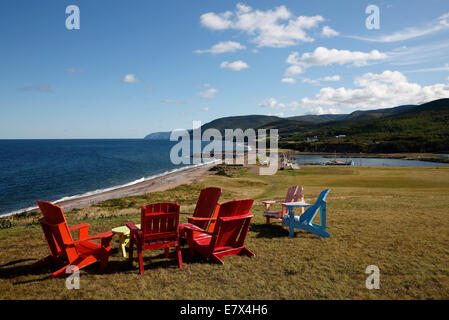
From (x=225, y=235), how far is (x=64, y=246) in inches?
131

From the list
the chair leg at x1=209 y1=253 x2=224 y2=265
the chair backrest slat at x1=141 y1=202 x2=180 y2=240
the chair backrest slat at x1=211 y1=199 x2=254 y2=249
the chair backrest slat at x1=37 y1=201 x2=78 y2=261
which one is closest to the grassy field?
the chair leg at x1=209 y1=253 x2=224 y2=265

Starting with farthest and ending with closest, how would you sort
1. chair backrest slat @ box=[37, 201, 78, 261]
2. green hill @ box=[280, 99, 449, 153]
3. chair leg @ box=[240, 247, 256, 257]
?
1. green hill @ box=[280, 99, 449, 153]
2. chair leg @ box=[240, 247, 256, 257]
3. chair backrest slat @ box=[37, 201, 78, 261]

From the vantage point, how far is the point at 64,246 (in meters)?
5.39

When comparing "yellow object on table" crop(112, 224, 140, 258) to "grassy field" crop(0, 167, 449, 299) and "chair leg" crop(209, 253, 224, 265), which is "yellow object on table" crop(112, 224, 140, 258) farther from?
"chair leg" crop(209, 253, 224, 265)

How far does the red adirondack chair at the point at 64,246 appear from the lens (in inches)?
211

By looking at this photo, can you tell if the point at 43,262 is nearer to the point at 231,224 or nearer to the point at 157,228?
the point at 157,228

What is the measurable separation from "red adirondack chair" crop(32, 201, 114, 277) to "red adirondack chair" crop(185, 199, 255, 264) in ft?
6.26

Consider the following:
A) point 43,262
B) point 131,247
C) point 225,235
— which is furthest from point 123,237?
point 225,235

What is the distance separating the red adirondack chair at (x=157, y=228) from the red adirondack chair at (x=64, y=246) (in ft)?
2.54

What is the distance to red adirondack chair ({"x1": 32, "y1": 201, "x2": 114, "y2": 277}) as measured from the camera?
5.36 meters
